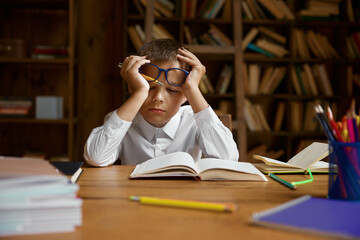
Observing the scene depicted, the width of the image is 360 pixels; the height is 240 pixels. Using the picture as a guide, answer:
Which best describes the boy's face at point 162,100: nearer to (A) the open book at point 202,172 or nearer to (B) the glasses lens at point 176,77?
(B) the glasses lens at point 176,77

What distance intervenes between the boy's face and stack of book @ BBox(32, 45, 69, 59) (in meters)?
1.79

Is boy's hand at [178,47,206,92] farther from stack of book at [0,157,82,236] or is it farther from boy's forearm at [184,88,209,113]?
stack of book at [0,157,82,236]

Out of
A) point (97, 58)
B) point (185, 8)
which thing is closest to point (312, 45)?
point (185, 8)

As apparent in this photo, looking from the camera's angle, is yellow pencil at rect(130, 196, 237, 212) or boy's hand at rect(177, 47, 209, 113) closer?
yellow pencil at rect(130, 196, 237, 212)

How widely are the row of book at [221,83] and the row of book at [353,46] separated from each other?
3.94ft

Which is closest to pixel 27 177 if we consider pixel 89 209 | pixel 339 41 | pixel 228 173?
pixel 89 209

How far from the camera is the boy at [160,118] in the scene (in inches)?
51.8

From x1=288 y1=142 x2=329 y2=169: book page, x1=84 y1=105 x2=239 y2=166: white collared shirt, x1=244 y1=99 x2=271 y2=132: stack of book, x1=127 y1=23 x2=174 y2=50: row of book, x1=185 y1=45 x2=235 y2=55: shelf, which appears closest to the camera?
x1=288 y1=142 x2=329 y2=169: book page

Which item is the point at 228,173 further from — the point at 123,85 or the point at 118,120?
the point at 123,85

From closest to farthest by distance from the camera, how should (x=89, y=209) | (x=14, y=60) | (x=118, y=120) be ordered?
(x=89, y=209)
(x=118, y=120)
(x=14, y=60)

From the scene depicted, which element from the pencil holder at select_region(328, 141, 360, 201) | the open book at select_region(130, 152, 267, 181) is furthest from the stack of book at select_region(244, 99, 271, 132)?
the pencil holder at select_region(328, 141, 360, 201)

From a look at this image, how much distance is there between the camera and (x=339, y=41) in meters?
3.53

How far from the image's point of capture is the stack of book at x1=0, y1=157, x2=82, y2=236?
0.51 metres

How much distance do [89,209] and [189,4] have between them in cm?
292
